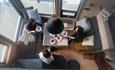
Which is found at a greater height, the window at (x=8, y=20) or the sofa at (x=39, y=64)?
the window at (x=8, y=20)

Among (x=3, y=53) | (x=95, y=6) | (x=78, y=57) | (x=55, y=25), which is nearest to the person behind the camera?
(x=55, y=25)

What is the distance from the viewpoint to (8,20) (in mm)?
2900

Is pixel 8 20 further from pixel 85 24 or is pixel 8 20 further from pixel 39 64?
pixel 85 24

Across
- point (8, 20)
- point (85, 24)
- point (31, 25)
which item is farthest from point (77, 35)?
point (8, 20)

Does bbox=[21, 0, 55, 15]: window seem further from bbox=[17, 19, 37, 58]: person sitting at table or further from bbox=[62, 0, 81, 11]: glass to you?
bbox=[17, 19, 37, 58]: person sitting at table

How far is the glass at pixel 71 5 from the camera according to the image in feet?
9.96

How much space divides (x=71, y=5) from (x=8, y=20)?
1.12 metres

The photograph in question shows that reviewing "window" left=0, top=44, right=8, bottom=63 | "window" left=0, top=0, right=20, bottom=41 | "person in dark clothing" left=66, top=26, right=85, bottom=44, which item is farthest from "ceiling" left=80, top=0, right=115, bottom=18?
"window" left=0, top=44, right=8, bottom=63

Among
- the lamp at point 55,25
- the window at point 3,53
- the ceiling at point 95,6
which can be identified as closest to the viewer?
the lamp at point 55,25

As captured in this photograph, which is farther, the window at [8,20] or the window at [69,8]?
the window at [69,8]

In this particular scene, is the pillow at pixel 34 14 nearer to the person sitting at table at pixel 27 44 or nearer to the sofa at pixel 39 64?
the person sitting at table at pixel 27 44

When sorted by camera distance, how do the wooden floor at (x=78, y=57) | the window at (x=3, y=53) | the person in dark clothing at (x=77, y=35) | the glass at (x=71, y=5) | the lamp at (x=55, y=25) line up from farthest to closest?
the wooden floor at (x=78, y=57) < the glass at (x=71, y=5) < the person in dark clothing at (x=77, y=35) < the window at (x=3, y=53) < the lamp at (x=55, y=25)

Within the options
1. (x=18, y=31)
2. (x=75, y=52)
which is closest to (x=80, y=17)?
(x=75, y=52)

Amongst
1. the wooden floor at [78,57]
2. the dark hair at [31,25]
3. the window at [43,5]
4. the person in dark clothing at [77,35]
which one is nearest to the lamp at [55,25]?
the dark hair at [31,25]
